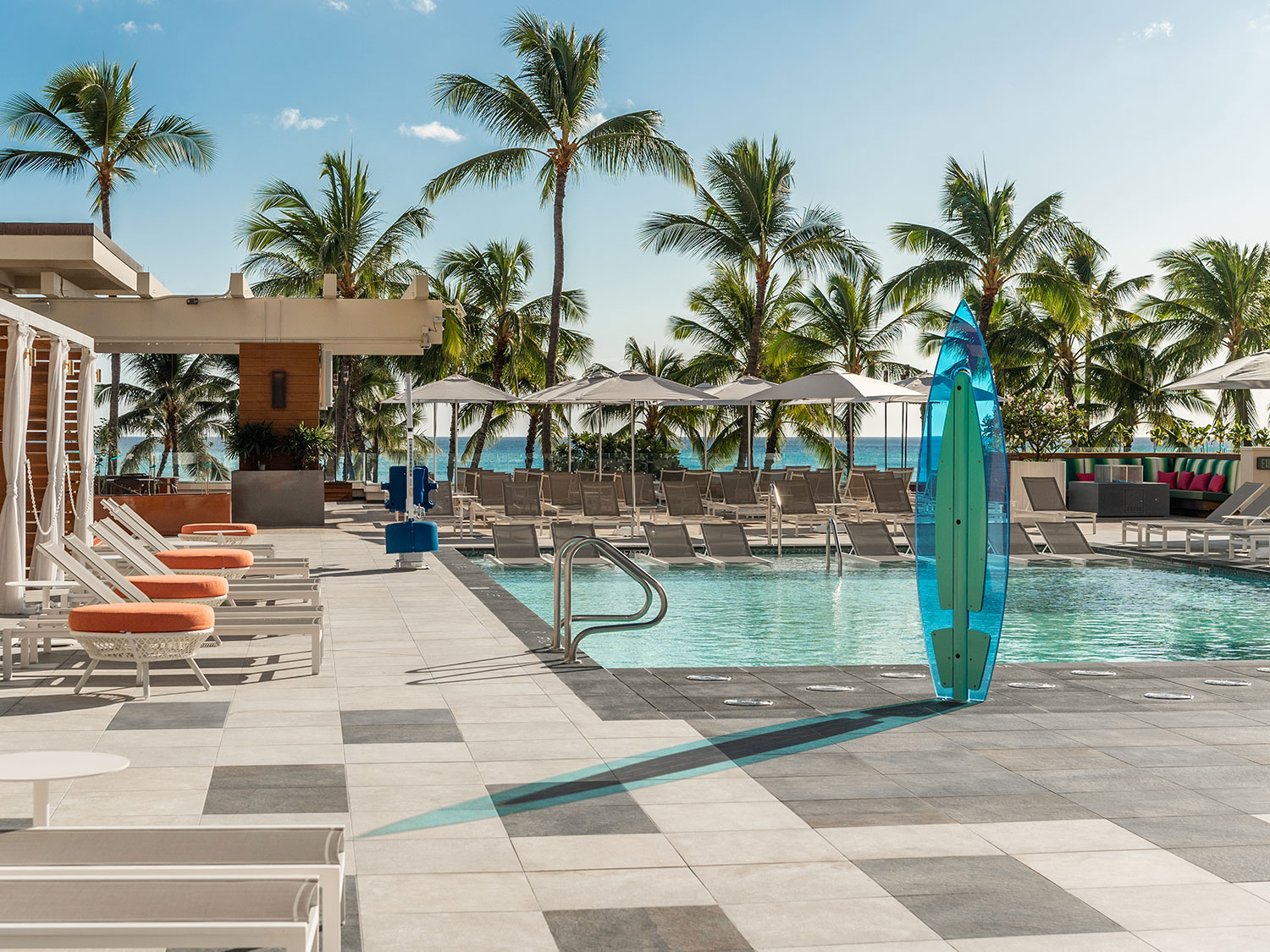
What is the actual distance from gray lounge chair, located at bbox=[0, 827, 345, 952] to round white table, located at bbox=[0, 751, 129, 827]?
208 millimetres

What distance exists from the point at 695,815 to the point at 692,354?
29874 millimetres

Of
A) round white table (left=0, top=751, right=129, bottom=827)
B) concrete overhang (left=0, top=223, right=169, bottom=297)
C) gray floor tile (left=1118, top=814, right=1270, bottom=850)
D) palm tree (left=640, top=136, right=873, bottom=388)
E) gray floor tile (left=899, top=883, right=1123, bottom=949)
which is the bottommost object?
gray floor tile (left=899, top=883, right=1123, bottom=949)

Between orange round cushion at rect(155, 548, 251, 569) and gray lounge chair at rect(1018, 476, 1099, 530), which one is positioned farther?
gray lounge chair at rect(1018, 476, 1099, 530)

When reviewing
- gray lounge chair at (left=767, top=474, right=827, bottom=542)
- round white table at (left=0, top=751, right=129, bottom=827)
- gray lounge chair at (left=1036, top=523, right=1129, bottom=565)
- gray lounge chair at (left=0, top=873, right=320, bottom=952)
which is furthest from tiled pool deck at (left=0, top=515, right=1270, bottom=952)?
gray lounge chair at (left=767, top=474, right=827, bottom=542)

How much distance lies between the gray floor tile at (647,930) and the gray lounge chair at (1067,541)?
12.4 metres

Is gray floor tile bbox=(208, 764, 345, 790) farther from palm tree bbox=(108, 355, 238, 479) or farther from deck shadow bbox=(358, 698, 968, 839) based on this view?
palm tree bbox=(108, 355, 238, 479)

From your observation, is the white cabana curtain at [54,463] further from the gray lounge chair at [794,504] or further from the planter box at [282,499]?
the planter box at [282,499]

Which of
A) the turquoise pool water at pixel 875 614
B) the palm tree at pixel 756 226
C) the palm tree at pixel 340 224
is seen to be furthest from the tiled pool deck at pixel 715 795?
the palm tree at pixel 340 224

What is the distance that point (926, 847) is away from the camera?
13.2 feet

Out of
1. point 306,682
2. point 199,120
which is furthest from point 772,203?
point 306,682

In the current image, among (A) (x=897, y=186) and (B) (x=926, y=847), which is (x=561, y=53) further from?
(B) (x=926, y=847)

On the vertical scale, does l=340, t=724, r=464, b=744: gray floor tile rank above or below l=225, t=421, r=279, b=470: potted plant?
below

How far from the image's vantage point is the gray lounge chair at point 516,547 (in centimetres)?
1373

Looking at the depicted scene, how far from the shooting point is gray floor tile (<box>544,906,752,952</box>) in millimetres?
3215
